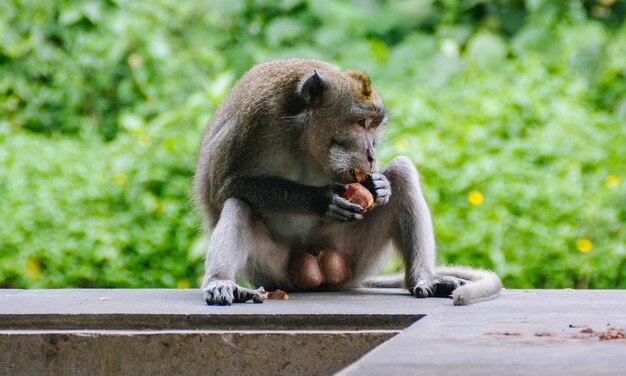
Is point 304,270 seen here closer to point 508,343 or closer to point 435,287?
point 435,287

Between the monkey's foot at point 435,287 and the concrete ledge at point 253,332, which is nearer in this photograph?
the concrete ledge at point 253,332

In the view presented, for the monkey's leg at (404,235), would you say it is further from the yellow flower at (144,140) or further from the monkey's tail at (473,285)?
the yellow flower at (144,140)

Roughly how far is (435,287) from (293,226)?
35.3 inches

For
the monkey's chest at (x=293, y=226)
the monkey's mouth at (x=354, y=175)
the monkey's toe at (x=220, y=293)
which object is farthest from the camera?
the monkey's chest at (x=293, y=226)

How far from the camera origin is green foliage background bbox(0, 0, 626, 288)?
8.37 m

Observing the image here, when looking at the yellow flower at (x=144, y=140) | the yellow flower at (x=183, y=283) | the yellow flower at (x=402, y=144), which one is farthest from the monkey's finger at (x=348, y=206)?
the yellow flower at (x=144, y=140)

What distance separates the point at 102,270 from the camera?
8.88m

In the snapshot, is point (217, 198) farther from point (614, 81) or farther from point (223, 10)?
point (223, 10)

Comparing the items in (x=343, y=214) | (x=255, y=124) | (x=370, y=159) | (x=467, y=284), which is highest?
(x=255, y=124)

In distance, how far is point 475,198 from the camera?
27.8 ft

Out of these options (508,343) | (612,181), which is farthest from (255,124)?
(612,181)

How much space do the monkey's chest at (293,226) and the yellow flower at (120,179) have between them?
3353 mm

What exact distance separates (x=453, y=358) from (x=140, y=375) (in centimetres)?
172

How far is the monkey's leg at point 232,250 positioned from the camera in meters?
5.50
